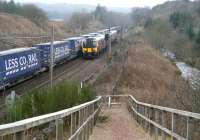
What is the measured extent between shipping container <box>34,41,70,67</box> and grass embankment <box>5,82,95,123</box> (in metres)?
24.8

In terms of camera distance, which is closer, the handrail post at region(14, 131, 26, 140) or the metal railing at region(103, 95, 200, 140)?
the handrail post at region(14, 131, 26, 140)

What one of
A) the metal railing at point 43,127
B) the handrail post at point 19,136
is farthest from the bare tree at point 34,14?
the handrail post at point 19,136

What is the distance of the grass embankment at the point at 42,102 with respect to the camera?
38.3 feet

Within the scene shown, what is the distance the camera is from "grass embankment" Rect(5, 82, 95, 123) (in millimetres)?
11680

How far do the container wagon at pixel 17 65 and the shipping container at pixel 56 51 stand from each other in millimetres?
2639

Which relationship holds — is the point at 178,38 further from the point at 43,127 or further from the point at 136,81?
the point at 43,127

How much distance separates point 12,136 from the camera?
419 cm

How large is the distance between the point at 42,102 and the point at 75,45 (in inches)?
1694

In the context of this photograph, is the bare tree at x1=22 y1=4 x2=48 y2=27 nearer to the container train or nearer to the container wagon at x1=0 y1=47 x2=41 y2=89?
the container train

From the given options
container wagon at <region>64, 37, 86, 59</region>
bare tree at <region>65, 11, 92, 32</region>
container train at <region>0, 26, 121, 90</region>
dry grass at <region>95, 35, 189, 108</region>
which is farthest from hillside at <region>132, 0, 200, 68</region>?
container train at <region>0, 26, 121, 90</region>

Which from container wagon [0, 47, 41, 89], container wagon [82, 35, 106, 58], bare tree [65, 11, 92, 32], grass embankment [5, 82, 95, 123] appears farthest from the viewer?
bare tree [65, 11, 92, 32]

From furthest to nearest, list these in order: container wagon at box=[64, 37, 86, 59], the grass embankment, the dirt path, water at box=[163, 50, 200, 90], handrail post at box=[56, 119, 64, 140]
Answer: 1. container wagon at box=[64, 37, 86, 59]
2. water at box=[163, 50, 200, 90]
3. the dirt path
4. the grass embankment
5. handrail post at box=[56, 119, 64, 140]

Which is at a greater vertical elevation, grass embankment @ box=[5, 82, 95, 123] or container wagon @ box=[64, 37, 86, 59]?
grass embankment @ box=[5, 82, 95, 123]

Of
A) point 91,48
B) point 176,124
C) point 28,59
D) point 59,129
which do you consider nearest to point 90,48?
point 91,48
